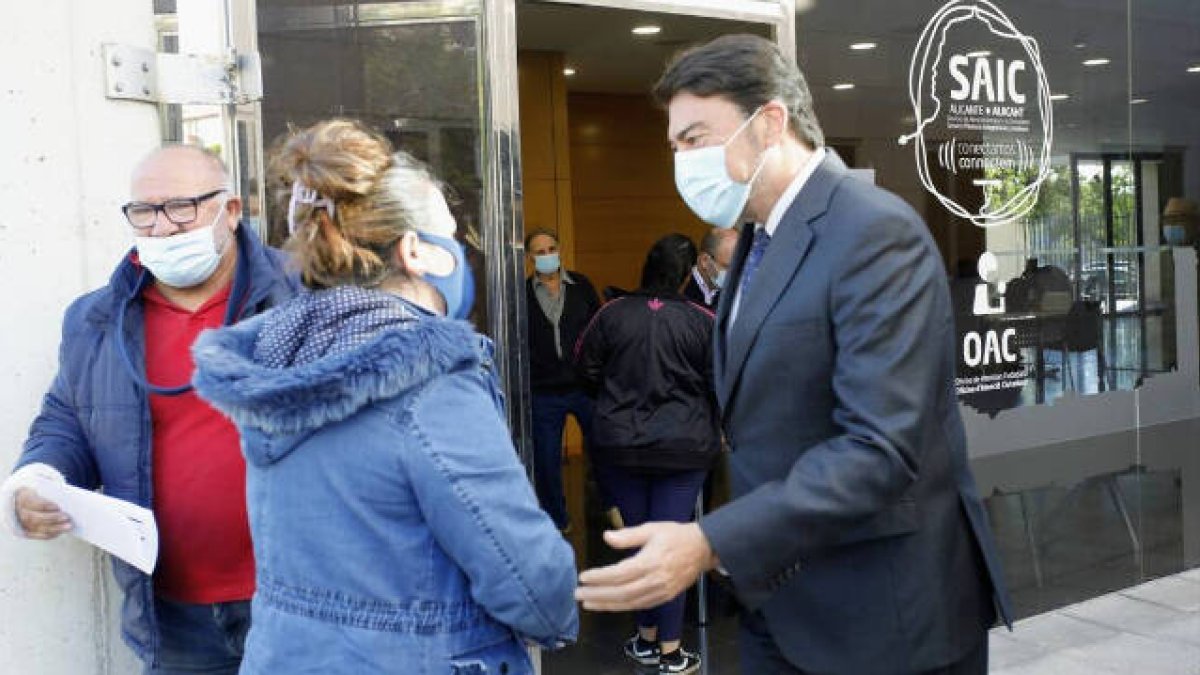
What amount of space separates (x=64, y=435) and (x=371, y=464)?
1303 mm

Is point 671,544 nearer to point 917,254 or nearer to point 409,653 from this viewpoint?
point 409,653

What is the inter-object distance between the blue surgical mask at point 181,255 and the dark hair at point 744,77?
3.82 feet

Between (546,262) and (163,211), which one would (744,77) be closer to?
(163,211)

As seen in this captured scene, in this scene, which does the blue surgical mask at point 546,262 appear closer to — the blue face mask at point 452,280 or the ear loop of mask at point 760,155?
the ear loop of mask at point 760,155

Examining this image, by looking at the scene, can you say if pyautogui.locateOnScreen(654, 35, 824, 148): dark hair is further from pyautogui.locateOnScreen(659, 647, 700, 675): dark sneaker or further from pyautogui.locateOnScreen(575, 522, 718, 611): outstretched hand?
pyautogui.locateOnScreen(659, 647, 700, 675): dark sneaker

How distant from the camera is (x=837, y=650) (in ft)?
6.88

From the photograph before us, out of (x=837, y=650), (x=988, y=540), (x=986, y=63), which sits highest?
(x=986, y=63)

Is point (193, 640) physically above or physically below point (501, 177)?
below

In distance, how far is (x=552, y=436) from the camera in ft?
23.5

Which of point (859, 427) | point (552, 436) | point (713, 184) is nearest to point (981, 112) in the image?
point (552, 436)

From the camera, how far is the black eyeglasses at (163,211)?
271 cm

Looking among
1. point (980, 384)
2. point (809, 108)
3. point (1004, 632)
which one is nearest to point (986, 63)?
point (980, 384)

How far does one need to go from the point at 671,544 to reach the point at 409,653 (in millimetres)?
450

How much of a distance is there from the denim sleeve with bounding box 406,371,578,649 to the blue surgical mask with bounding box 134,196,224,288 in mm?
1182
